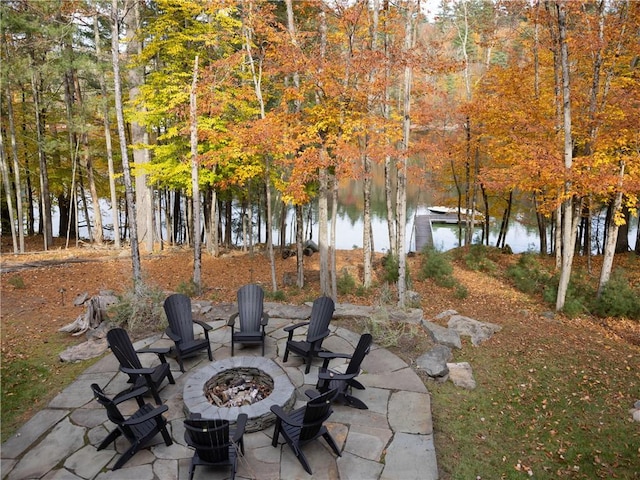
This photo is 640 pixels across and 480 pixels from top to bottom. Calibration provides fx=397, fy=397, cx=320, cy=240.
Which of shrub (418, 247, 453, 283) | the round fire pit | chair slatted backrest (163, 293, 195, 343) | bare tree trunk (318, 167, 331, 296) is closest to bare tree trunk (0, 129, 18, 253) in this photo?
chair slatted backrest (163, 293, 195, 343)

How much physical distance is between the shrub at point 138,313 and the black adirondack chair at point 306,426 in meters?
3.52

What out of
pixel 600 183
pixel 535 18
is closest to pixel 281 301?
pixel 600 183

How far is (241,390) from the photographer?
4.93 meters

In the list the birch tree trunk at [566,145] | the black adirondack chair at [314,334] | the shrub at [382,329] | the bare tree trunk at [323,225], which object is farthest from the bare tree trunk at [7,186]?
the birch tree trunk at [566,145]

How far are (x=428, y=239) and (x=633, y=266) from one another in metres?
11.2

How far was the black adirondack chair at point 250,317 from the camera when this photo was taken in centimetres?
591

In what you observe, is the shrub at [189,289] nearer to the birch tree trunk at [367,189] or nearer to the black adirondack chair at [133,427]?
the birch tree trunk at [367,189]

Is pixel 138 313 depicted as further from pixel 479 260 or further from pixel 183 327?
pixel 479 260

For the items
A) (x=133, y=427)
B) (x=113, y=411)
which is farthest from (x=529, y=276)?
(x=113, y=411)

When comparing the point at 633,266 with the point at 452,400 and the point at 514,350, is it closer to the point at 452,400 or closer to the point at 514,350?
the point at 514,350

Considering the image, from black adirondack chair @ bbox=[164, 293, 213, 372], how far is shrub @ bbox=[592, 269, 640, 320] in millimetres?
7675

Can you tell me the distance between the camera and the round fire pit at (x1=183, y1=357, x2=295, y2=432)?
423 centimetres

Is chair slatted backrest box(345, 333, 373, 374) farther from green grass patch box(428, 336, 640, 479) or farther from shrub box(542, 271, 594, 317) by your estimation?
shrub box(542, 271, 594, 317)

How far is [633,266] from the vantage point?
36.0ft
